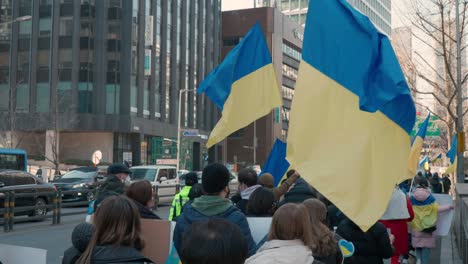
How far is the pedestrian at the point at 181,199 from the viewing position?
7753mm

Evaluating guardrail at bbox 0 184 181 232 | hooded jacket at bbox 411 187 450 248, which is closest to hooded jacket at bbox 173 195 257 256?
hooded jacket at bbox 411 187 450 248

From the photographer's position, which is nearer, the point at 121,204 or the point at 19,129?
the point at 121,204

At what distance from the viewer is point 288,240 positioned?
3.86m

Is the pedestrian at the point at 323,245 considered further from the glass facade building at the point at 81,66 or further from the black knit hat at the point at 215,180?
the glass facade building at the point at 81,66

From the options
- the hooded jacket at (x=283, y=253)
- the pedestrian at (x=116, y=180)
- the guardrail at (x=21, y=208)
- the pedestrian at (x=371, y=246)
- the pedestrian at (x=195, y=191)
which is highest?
the pedestrian at (x=116, y=180)

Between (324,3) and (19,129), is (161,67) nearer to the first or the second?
(19,129)

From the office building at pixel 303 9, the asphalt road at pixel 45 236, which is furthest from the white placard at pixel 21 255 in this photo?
the office building at pixel 303 9

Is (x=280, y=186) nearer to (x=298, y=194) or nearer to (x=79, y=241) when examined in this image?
(x=298, y=194)

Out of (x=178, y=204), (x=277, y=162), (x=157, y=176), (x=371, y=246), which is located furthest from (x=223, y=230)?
(x=157, y=176)

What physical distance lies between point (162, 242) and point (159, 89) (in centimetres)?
5764

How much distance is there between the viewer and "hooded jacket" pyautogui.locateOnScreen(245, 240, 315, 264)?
3652 mm

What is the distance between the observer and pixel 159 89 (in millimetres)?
61688

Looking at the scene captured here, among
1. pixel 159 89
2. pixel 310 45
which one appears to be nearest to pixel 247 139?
pixel 159 89

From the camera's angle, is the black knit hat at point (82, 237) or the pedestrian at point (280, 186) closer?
the black knit hat at point (82, 237)
